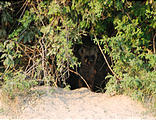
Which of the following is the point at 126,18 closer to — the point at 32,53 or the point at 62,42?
the point at 62,42

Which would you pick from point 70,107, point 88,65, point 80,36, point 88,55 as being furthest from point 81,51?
point 70,107

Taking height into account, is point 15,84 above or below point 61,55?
below

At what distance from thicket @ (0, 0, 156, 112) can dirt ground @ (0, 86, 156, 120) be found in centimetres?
20

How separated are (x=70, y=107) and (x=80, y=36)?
54.8 inches

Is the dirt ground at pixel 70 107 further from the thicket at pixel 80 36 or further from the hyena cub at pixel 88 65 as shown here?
the hyena cub at pixel 88 65

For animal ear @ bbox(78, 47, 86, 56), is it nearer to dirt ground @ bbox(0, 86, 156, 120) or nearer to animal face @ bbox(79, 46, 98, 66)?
animal face @ bbox(79, 46, 98, 66)

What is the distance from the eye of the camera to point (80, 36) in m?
4.91

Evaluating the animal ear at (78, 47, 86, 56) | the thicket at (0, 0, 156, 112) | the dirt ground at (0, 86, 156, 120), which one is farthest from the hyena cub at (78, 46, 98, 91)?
the dirt ground at (0, 86, 156, 120)

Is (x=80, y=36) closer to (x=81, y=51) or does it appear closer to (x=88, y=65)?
Answer: (x=81, y=51)

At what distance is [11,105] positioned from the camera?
414 cm

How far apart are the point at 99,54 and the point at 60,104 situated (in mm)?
2709

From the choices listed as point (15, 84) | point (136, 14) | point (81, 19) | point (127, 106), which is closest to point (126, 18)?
point (136, 14)

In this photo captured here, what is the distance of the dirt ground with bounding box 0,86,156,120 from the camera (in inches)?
154

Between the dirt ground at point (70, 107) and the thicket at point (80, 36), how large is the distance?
20cm
